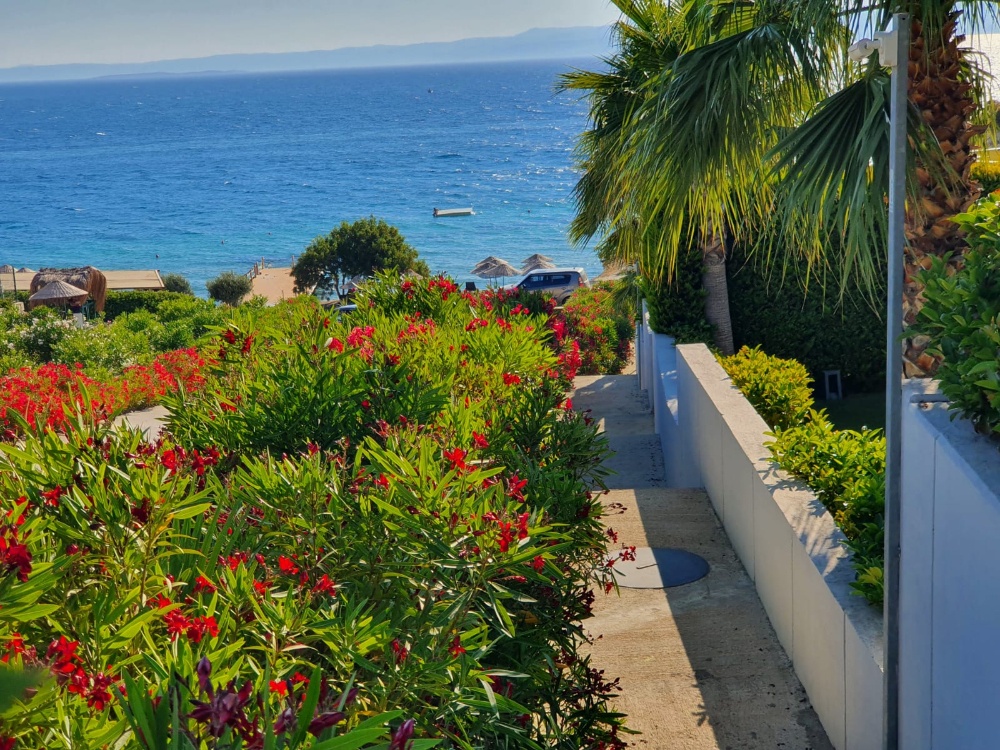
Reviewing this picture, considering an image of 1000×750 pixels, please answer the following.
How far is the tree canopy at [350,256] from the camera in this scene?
128 ft

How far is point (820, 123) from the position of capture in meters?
5.49

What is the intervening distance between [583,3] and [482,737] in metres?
7.29

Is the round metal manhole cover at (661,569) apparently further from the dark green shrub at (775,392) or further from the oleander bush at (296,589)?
the oleander bush at (296,589)

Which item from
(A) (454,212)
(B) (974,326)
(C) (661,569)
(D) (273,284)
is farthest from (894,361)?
(A) (454,212)

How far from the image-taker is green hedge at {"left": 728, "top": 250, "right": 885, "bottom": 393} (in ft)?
41.3

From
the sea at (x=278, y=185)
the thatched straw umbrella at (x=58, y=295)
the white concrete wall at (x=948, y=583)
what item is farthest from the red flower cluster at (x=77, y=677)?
the sea at (x=278, y=185)

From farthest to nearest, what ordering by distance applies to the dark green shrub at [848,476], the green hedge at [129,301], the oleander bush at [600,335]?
1. the green hedge at [129,301]
2. the oleander bush at [600,335]
3. the dark green shrub at [848,476]

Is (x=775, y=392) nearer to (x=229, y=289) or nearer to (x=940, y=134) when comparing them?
(x=940, y=134)

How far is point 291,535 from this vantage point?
3.06m

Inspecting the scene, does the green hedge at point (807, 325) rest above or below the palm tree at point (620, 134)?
below

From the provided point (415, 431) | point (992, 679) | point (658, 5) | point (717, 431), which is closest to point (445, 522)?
point (415, 431)

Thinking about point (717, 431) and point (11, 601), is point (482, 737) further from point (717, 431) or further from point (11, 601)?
point (717, 431)

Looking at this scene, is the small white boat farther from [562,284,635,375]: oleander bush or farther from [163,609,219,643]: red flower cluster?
[163,609,219,643]: red flower cluster

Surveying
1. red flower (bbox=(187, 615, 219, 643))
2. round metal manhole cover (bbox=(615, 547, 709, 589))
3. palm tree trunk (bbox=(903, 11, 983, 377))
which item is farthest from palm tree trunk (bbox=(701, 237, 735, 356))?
red flower (bbox=(187, 615, 219, 643))
